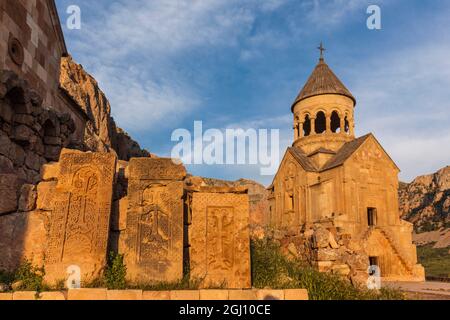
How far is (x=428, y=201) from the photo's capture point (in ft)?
136

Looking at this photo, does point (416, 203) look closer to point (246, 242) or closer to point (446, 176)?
point (446, 176)

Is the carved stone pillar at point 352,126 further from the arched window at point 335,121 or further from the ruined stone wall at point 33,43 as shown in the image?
the ruined stone wall at point 33,43

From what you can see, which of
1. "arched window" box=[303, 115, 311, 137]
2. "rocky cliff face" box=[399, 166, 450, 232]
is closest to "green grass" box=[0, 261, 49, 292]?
"arched window" box=[303, 115, 311, 137]

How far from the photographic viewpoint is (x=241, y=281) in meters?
4.58

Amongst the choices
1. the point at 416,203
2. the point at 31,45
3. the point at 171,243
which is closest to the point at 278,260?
the point at 171,243

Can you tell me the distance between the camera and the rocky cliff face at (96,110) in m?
18.8

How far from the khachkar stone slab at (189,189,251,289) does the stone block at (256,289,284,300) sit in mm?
648

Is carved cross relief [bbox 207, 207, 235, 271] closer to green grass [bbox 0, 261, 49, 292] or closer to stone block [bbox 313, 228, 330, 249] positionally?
green grass [bbox 0, 261, 49, 292]

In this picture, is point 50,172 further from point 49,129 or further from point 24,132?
point 49,129

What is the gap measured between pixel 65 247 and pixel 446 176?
46.9 metres

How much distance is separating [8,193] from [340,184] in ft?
54.7

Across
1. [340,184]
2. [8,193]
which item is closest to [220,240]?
[8,193]

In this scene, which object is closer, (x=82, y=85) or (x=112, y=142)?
(x=82, y=85)

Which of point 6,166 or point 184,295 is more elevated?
point 6,166
